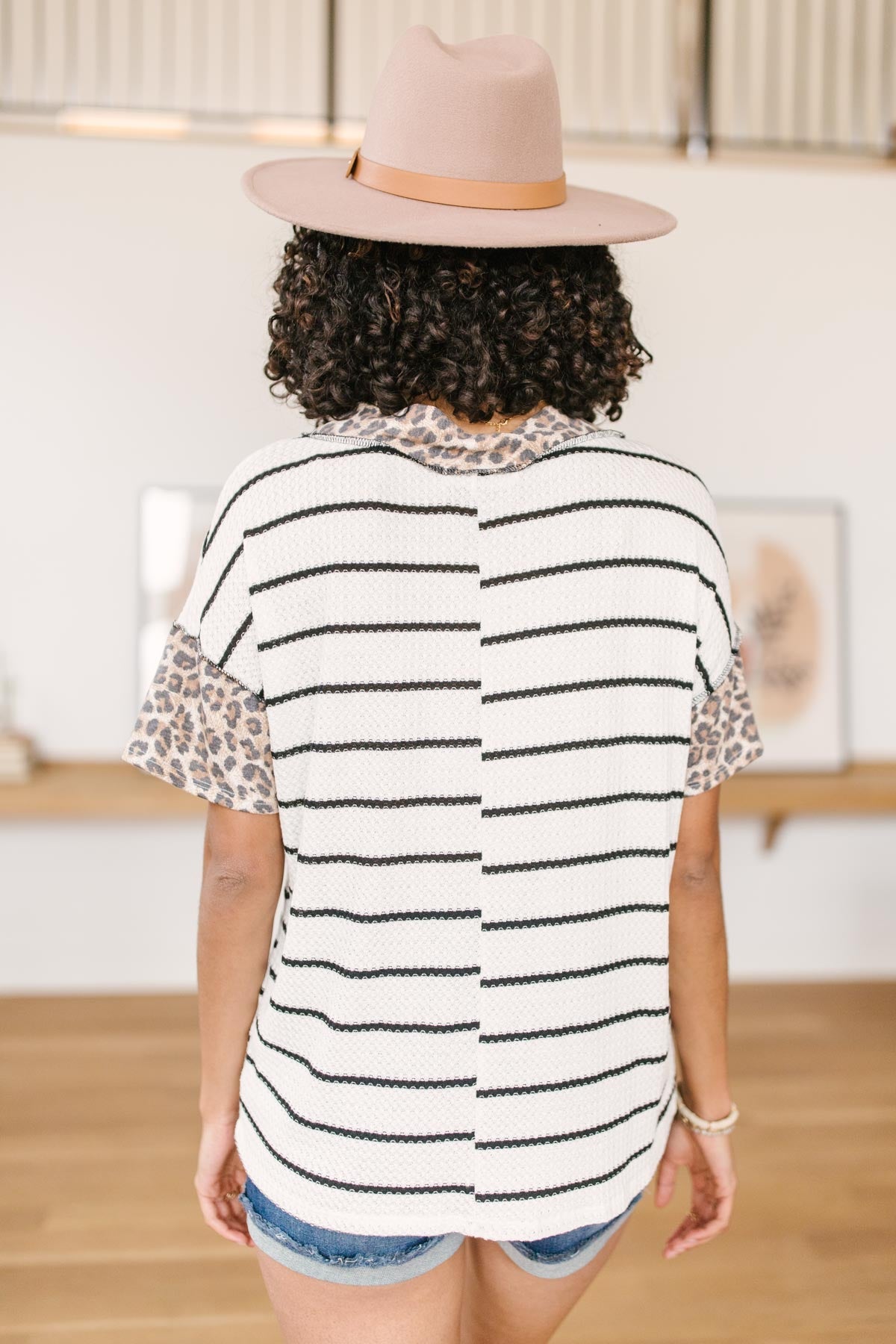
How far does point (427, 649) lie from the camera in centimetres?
79

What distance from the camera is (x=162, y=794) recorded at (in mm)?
2914

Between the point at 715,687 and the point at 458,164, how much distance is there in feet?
1.55

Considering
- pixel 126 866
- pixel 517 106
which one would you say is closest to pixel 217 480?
pixel 126 866

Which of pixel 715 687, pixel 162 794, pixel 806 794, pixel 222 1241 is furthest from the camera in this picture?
pixel 806 794

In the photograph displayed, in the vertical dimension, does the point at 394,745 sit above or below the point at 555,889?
above

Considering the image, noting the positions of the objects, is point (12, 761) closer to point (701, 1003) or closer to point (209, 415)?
point (209, 415)

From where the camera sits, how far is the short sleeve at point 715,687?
0.86 meters

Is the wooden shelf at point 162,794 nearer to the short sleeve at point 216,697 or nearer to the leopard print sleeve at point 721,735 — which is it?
the leopard print sleeve at point 721,735

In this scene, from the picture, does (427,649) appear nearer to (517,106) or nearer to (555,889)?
(555,889)

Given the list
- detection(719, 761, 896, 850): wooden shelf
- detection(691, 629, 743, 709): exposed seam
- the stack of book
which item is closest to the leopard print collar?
detection(691, 629, 743, 709): exposed seam

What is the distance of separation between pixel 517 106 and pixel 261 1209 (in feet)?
3.01

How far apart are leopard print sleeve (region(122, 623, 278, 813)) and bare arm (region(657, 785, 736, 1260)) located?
1.23 ft

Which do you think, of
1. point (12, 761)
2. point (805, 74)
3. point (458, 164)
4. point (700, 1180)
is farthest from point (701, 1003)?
point (805, 74)

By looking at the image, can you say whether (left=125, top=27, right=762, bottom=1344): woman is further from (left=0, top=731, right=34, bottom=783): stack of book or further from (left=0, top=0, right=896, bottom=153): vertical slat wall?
(left=0, top=0, right=896, bottom=153): vertical slat wall
